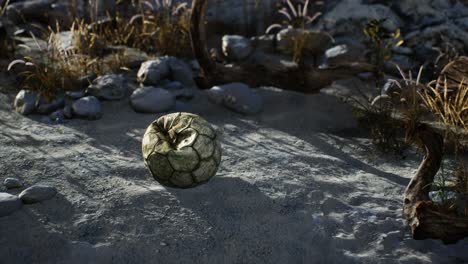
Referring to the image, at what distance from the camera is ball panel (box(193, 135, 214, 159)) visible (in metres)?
3.45

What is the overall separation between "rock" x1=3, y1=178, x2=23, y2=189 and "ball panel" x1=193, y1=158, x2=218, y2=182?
1.19 meters

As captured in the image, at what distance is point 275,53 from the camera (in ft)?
21.4

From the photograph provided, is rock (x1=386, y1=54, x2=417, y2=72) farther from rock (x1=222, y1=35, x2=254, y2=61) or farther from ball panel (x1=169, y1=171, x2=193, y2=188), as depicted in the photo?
ball panel (x1=169, y1=171, x2=193, y2=188)

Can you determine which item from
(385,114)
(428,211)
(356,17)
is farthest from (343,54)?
(428,211)

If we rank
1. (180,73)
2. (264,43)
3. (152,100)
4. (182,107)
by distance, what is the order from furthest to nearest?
(264,43) → (180,73) → (182,107) → (152,100)

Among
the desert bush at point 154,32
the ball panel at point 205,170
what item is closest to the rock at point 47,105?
the desert bush at point 154,32

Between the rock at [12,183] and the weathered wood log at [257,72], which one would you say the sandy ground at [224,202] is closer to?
the rock at [12,183]

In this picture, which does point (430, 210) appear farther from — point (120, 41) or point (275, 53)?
point (120, 41)

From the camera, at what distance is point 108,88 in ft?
16.9

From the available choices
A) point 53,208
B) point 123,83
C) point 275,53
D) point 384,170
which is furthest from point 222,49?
point 53,208

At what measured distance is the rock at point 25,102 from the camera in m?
4.81

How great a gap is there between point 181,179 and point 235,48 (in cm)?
303

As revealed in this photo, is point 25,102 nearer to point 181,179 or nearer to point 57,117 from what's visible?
point 57,117

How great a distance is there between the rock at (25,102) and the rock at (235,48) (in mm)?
2263
